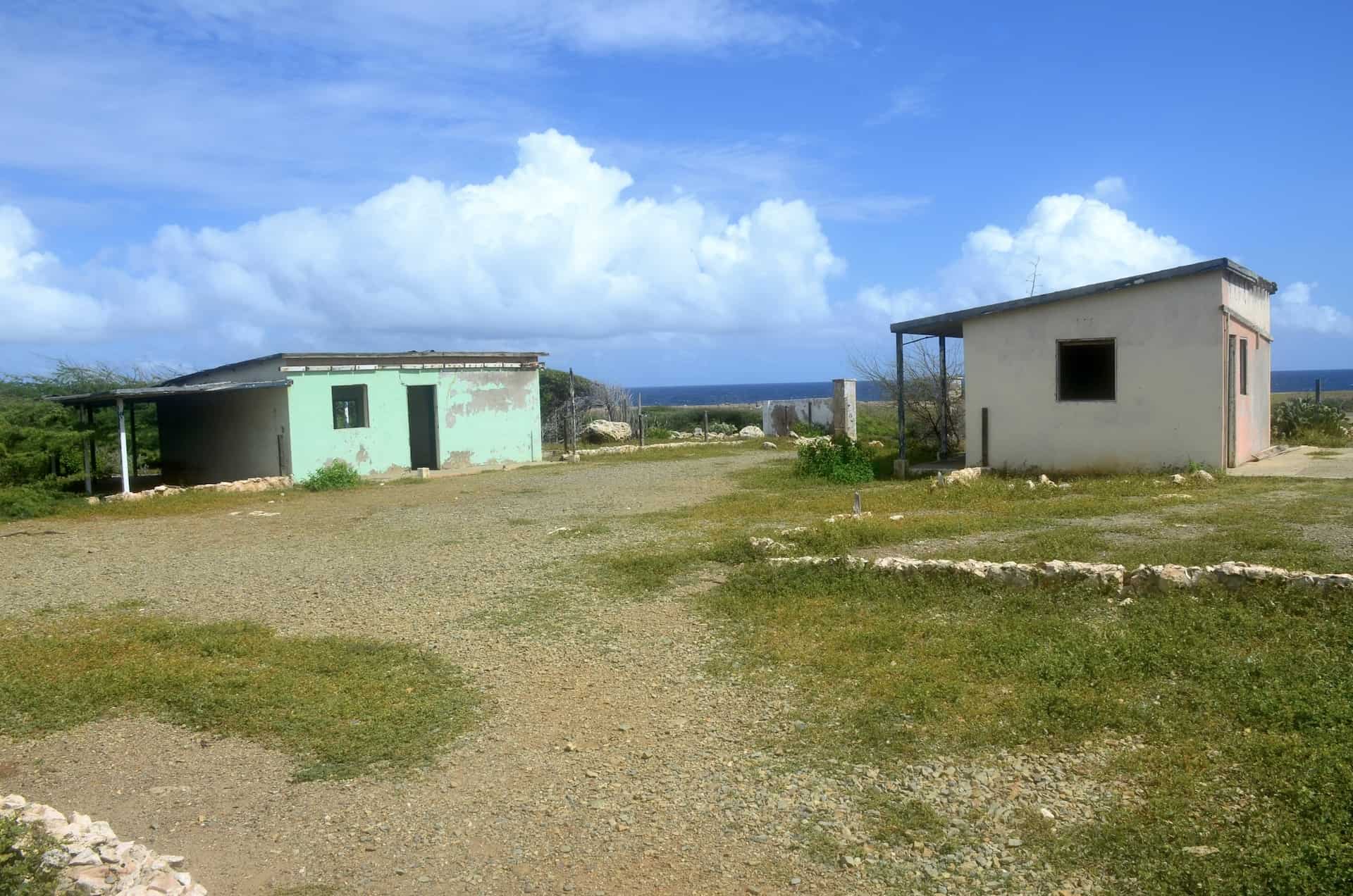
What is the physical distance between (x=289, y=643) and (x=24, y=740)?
6.44 feet

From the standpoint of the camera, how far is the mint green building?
19641 mm

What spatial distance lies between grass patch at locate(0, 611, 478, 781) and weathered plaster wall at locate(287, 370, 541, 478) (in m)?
12.2

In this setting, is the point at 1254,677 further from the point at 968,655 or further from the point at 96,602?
the point at 96,602

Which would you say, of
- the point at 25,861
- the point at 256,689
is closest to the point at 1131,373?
the point at 256,689

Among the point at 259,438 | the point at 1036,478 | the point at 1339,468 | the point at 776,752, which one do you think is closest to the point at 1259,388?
the point at 1339,468

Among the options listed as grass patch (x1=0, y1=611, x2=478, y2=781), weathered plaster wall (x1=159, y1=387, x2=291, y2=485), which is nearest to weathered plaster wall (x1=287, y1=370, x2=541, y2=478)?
weathered plaster wall (x1=159, y1=387, x2=291, y2=485)

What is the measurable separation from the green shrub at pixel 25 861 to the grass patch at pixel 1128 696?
3186 millimetres

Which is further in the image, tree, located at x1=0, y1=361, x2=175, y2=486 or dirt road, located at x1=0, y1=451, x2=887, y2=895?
tree, located at x1=0, y1=361, x2=175, y2=486

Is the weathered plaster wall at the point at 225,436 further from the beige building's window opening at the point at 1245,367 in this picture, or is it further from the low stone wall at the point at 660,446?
the beige building's window opening at the point at 1245,367

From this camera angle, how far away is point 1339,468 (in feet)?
47.4

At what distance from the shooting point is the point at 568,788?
4812 mm

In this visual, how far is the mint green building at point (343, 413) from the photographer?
64.4ft

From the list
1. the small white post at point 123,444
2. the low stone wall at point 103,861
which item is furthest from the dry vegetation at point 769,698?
the small white post at point 123,444

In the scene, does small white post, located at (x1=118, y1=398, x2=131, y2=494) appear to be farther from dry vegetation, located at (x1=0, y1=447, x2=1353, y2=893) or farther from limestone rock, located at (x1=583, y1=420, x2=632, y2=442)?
limestone rock, located at (x1=583, y1=420, x2=632, y2=442)
